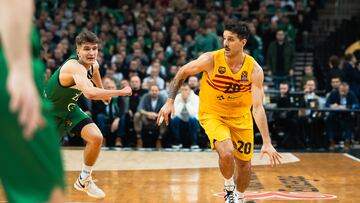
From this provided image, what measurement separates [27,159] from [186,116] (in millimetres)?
12243

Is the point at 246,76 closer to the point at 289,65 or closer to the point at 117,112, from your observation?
the point at 117,112

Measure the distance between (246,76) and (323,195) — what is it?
7.39ft

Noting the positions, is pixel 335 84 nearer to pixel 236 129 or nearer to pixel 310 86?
pixel 310 86

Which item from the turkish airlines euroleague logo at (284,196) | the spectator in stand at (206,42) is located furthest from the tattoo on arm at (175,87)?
the spectator in stand at (206,42)

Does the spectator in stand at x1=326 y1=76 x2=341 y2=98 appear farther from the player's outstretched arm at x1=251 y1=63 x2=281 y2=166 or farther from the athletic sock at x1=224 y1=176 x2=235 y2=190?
the athletic sock at x1=224 y1=176 x2=235 y2=190

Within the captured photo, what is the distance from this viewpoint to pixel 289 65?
728 inches

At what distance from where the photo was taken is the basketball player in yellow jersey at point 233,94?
784 cm

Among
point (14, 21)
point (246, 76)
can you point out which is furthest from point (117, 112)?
point (14, 21)

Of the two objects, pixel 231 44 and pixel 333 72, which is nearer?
pixel 231 44

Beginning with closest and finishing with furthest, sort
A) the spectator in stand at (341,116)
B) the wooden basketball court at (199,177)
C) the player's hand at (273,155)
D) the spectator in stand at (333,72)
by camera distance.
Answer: the player's hand at (273,155)
the wooden basketball court at (199,177)
the spectator in stand at (341,116)
the spectator in stand at (333,72)

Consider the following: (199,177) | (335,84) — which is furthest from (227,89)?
(335,84)

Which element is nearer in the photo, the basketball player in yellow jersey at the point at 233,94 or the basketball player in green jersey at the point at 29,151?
the basketball player in green jersey at the point at 29,151

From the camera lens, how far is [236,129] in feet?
26.2

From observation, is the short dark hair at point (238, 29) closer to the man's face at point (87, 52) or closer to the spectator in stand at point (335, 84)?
the man's face at point (87, 52)
